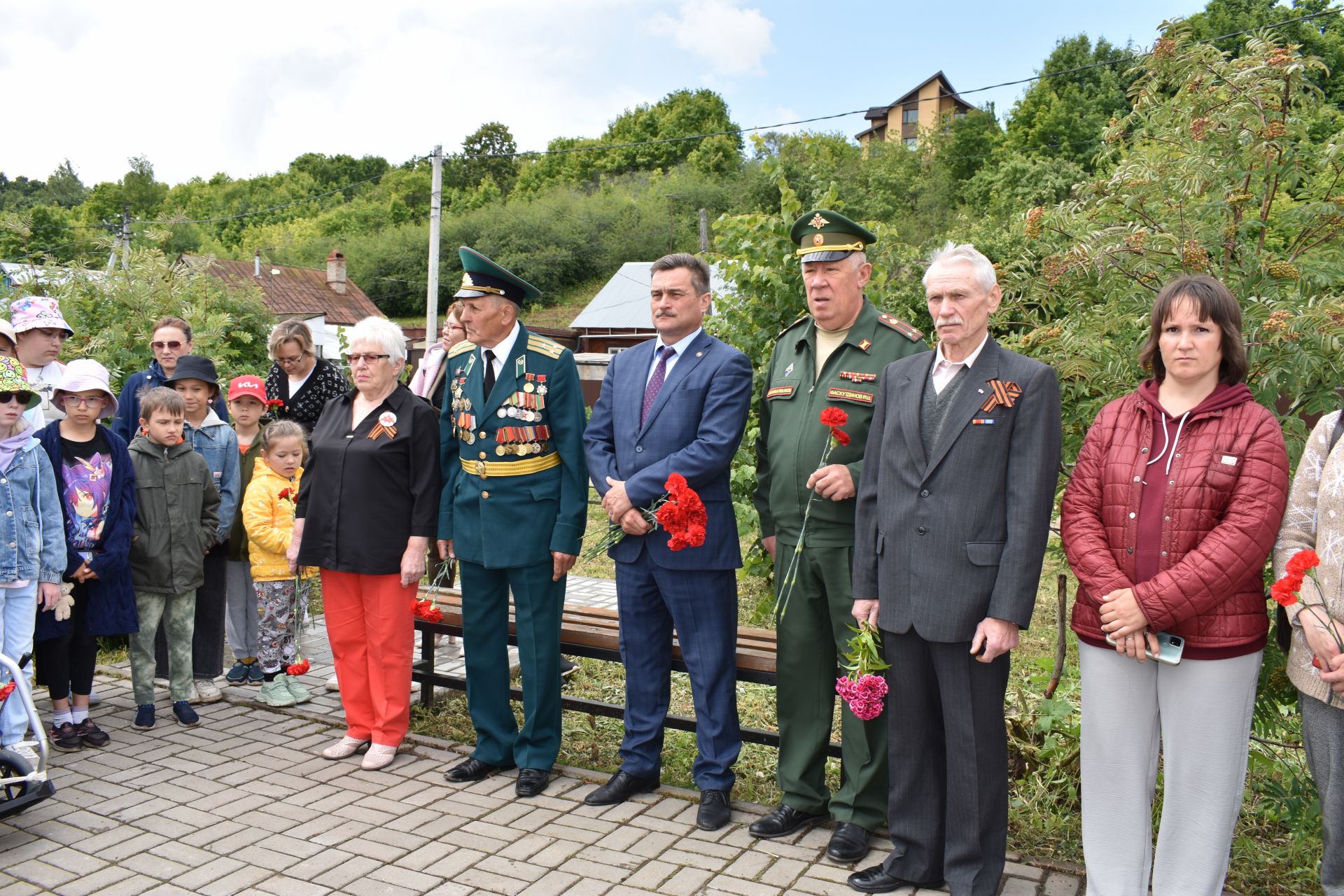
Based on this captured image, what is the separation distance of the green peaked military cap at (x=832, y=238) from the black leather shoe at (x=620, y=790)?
2.23 meters

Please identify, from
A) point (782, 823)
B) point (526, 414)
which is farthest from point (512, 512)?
point (782, 823)

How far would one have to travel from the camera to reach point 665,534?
4.00 m

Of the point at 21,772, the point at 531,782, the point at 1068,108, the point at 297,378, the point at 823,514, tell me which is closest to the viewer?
the point at 823,514

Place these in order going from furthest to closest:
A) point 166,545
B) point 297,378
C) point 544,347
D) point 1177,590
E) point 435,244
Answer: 1. point 435,244
2. point 297,378
3. point 166,545
4. point 544,347
5. point 1177,590

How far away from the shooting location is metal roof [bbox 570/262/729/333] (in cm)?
4328

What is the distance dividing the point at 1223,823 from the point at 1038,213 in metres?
2.23

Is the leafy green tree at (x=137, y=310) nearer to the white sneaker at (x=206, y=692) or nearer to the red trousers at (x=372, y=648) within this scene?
the white sneaker at (x=206, y=692)

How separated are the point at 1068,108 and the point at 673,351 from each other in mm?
42301

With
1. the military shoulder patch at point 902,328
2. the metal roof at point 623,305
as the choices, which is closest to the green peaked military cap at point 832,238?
the military shoulder patch at point 902,328

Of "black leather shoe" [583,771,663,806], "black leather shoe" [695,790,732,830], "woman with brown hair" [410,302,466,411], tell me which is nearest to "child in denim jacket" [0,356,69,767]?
"woman with brown hair" [410,302,466,411]

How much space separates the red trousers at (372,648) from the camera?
4676 mm

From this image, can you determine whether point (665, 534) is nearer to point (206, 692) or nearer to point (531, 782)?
point (531, 782)

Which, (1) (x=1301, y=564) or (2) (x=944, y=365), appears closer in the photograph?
(1) (x=1301, y=564)

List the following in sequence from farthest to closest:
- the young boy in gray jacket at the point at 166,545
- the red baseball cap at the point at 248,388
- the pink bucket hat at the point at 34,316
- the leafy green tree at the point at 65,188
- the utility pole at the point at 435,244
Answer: the leafy green tree at the point at 65,188 → the utility pole at the point at 435,244 → the red baseball cap at the point at 248,388 → the pink bucket hat at the point at 34,316 → the young boy in gray jacket at the point at 166,545
